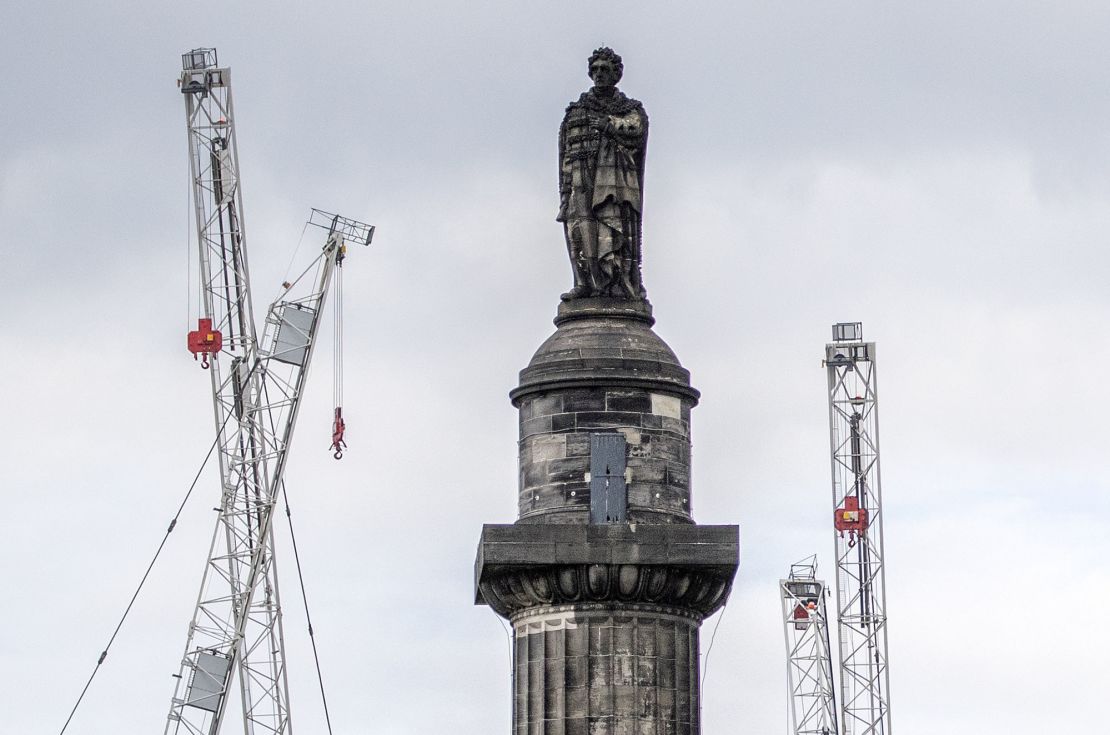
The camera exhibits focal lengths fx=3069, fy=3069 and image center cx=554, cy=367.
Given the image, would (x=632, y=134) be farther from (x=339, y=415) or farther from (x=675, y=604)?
(x=339, y=415)

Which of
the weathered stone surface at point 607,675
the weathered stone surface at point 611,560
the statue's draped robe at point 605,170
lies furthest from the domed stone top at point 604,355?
the weathered stone surface at point 607,675

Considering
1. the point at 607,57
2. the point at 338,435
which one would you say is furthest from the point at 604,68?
the point at 338,435

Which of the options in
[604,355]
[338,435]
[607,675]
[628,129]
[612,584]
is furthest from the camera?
[338,435]

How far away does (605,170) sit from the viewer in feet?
225

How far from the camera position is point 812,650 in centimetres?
15175

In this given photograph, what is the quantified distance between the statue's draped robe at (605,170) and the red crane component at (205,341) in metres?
71.8

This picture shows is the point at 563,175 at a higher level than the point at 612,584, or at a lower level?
higher

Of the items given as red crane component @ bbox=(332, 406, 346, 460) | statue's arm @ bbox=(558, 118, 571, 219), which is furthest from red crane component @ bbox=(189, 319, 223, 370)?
statue's arm @ bbox=(558, 118, 571, 219)

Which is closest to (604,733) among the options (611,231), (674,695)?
(674,695)

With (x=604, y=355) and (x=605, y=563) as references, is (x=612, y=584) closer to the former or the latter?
(x=605, y=563)

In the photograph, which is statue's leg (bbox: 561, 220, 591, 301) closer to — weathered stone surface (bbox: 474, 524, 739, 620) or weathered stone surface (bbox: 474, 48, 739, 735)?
weathered stone surface (bbox: 474, 48, 739, 735)

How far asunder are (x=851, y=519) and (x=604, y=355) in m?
82.2

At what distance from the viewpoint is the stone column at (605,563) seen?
63.6 metres

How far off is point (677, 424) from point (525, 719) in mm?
7237
